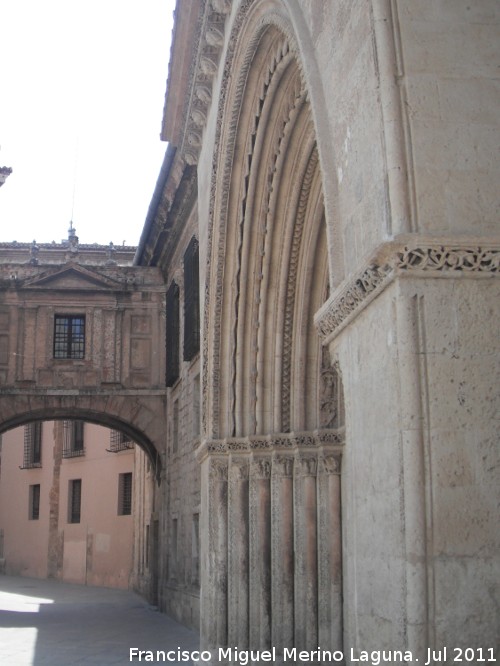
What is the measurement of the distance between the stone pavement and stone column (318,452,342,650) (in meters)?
4.60

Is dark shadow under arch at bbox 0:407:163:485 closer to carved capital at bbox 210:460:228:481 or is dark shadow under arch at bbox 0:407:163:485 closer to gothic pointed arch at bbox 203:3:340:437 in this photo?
gothic pointed arch at bbox 203:3:340:437

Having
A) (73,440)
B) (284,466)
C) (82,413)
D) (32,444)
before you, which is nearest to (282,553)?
(284,466)

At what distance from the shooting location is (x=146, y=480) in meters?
26.2

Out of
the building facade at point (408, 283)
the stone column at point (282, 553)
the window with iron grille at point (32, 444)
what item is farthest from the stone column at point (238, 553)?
the window with iron grille at point (32, 444)

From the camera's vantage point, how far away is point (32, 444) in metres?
36.3

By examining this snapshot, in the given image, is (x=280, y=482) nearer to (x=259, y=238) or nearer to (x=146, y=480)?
(x=259, y=238)

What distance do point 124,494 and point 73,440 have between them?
4439mm

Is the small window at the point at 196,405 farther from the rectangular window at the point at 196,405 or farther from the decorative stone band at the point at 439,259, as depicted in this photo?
→ the decorative stone band at the point at 439,259

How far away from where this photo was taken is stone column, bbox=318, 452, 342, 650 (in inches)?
349

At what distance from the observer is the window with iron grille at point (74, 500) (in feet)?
108

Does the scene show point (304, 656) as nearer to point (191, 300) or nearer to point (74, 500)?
point (191, 300)

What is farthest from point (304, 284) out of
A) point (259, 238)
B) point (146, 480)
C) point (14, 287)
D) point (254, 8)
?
point (146, 480)

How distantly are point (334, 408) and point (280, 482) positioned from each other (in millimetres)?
895

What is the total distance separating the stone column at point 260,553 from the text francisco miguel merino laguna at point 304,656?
0.20 meters
